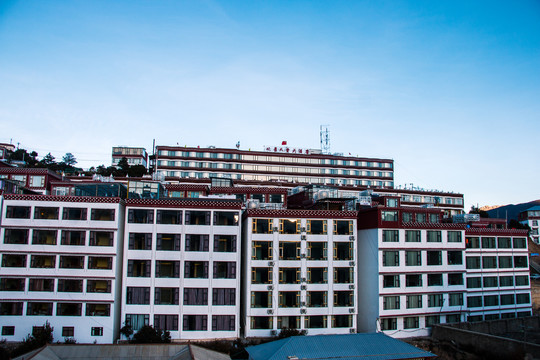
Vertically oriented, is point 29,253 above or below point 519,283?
above

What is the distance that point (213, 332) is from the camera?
52406mm

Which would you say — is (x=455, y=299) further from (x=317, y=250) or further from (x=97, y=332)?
(x=97, y=332)

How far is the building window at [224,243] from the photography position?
54.5 meters

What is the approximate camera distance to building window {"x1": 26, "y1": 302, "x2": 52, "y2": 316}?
167 ft

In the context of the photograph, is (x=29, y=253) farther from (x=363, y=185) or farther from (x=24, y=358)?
(x=363, y=185)

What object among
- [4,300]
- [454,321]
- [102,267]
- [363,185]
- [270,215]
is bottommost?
[454,321]

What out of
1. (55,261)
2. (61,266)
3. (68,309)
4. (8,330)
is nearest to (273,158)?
(61,266)

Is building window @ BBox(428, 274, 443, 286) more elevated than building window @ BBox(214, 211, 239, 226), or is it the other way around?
building window @ BBox(214, 211, 239, 226)

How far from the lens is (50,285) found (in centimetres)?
5153

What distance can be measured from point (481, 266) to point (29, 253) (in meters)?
65.5

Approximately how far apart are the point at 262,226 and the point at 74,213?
78.2 feet

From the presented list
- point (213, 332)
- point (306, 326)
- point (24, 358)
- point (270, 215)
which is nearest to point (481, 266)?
point (306, 326)

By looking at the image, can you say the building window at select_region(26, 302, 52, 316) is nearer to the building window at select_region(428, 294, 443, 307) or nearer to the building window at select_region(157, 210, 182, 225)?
the building window at select_region(157, 210, 182, 225)

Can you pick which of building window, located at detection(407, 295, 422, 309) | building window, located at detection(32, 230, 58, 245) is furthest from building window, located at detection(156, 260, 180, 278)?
building window, located at detection(407, 295, 422, 309)
